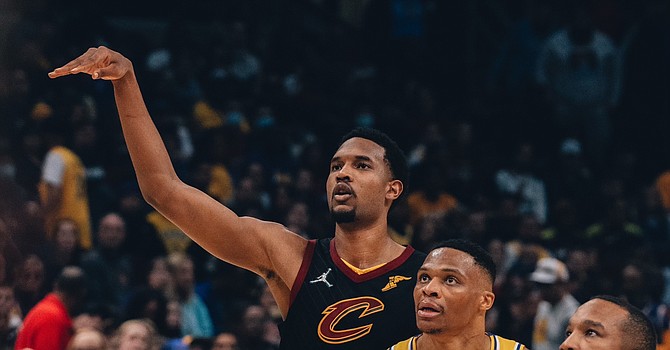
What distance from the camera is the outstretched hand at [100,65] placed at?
4.72 meters

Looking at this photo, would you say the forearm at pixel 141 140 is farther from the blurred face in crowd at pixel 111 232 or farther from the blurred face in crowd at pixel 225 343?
the blurred face in crowd at pixel 111 232

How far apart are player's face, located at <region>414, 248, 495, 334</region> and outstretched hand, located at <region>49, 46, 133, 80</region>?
4.59 ft

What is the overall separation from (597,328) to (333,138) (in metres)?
8.93

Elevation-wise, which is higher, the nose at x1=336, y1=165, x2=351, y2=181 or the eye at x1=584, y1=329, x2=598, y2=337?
the eye at x1=584, y1=329, x2=598, y2=337

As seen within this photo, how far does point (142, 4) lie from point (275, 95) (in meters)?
2.60

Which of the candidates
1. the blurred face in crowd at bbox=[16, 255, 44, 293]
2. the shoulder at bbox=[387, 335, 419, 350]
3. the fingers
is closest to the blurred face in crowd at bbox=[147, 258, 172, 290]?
the blurred face in crowd at bbox=[16, 255, 44, 293]

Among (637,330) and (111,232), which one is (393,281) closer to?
(637,330)

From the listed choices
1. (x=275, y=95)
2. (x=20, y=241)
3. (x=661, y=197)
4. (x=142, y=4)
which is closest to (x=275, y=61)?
(x=275, y=95)

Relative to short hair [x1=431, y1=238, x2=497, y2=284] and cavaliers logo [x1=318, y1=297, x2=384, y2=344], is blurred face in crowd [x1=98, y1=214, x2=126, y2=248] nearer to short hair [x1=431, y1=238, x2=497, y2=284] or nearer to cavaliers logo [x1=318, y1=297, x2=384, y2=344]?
cavaliers logo [x1=318, y1=297, x2=384, y2=344]

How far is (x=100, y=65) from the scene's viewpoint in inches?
191

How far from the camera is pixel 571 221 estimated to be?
42.6ft

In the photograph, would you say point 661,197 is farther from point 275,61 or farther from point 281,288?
point 281,288

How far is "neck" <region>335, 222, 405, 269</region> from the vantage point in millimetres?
5496

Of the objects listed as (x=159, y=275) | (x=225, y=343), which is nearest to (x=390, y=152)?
(x=225, y=343)
